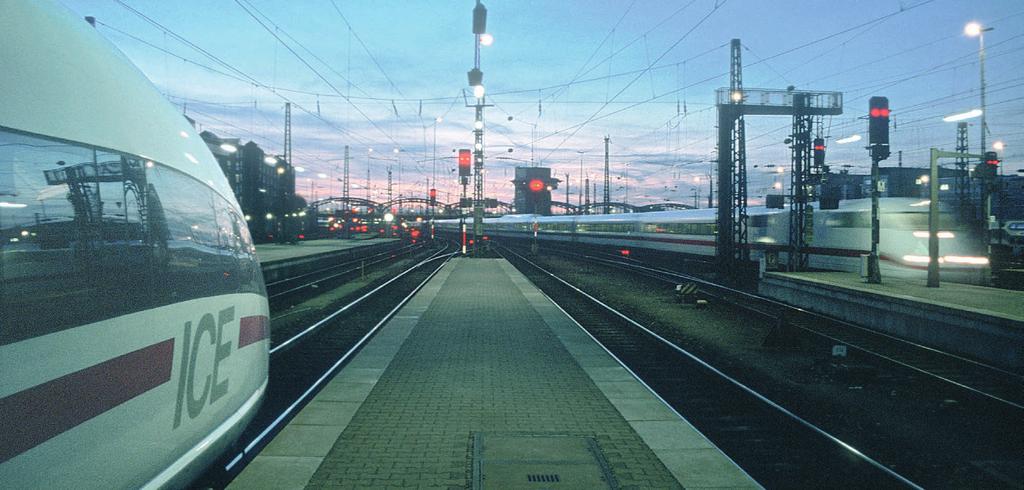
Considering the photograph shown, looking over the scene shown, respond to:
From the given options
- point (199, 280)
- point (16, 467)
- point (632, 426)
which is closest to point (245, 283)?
point (199, 280)

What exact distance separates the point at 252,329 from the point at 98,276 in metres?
1.95

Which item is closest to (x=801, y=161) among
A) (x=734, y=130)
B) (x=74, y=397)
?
(x=734, y=130)

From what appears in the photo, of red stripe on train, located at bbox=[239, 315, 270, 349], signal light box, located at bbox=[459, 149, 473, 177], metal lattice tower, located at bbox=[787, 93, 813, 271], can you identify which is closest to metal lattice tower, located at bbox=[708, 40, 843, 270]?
metal lattice tower, located at bbox=[787, 93, 813, 271]

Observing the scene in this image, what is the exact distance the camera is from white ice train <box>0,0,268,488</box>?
7.35 ft

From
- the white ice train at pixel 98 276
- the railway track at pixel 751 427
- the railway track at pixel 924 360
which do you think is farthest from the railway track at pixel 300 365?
the railway track at pixel 924 360

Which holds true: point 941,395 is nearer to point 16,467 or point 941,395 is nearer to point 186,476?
point 186,476

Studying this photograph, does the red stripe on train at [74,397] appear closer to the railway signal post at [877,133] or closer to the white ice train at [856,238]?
the railway signal post at [877,133]

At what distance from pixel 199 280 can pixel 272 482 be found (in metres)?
2.31

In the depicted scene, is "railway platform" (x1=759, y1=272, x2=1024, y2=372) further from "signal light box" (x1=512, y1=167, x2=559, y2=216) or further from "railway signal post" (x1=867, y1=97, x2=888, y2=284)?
"signal light box" (x1=512, y1=167, x2=559, y2=216)

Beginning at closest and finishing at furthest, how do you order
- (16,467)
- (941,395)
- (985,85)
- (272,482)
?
(16,467) < (272,482) < (941,395) < (985,85)

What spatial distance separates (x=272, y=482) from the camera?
5.17 m

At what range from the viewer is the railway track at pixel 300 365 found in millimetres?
5844

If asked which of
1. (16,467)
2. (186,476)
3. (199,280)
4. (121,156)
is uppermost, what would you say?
(121,156)

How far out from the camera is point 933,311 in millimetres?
11984
